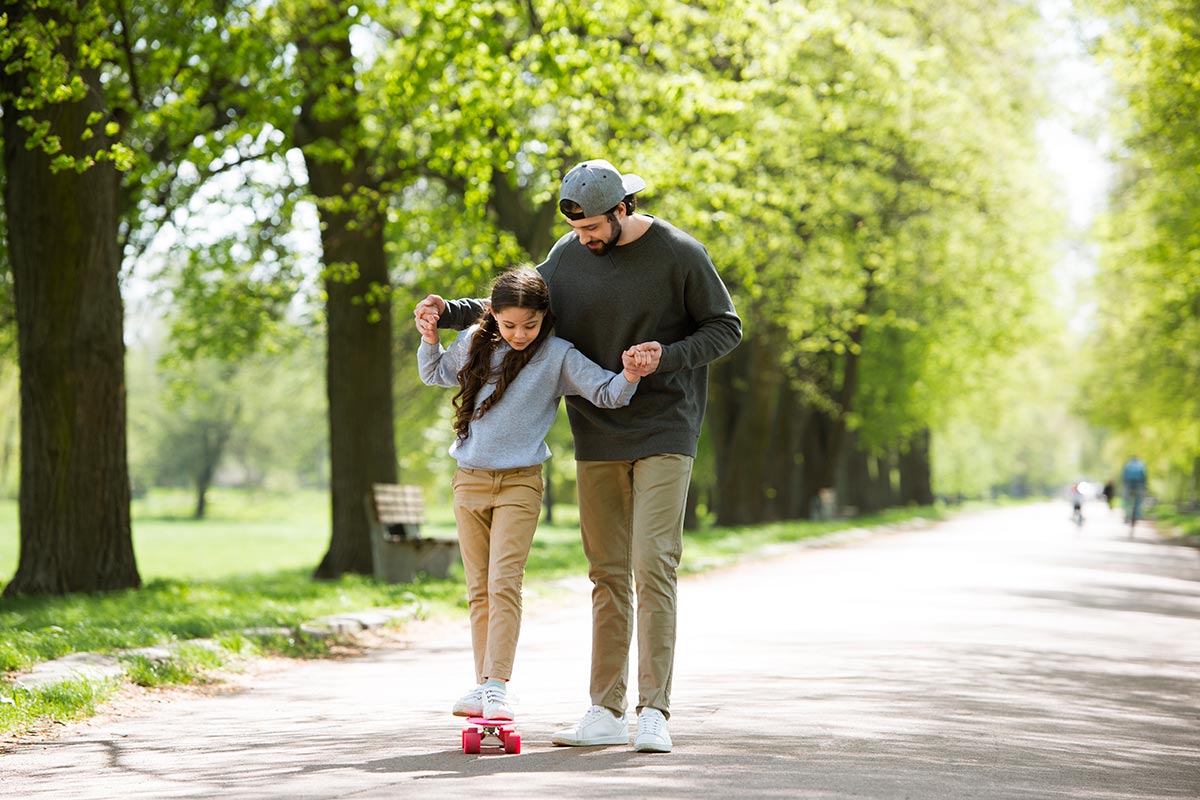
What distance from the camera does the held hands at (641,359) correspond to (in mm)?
5699

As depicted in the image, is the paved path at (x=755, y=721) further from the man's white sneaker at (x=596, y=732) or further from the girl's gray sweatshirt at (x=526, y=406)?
the girl's gray sweatshirt at (x=526, y=406)

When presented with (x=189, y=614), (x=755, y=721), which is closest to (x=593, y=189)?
(x=755, y=721)

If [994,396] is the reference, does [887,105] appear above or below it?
above

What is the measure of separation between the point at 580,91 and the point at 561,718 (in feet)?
41.1

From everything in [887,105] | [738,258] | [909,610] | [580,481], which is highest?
[887,105]

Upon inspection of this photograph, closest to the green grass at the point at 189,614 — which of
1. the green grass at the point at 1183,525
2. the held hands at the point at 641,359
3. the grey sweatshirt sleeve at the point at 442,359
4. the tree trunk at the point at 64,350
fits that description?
the tree trunk at the point at 64,350

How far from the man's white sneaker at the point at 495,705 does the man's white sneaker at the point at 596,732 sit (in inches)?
10.8

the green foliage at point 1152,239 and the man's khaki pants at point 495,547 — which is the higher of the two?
the green foliage at point 1152,239

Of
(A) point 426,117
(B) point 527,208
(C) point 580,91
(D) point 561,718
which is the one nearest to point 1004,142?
(B) point 527,208

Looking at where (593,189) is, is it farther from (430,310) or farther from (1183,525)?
(1183,525)

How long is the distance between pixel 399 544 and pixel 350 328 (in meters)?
2.79

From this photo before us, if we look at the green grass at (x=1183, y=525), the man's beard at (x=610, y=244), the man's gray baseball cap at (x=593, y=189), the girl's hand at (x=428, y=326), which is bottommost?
the green grass at (x=1183, y=525)

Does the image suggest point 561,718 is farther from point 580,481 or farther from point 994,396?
point 994,396

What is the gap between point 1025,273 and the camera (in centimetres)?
3750
